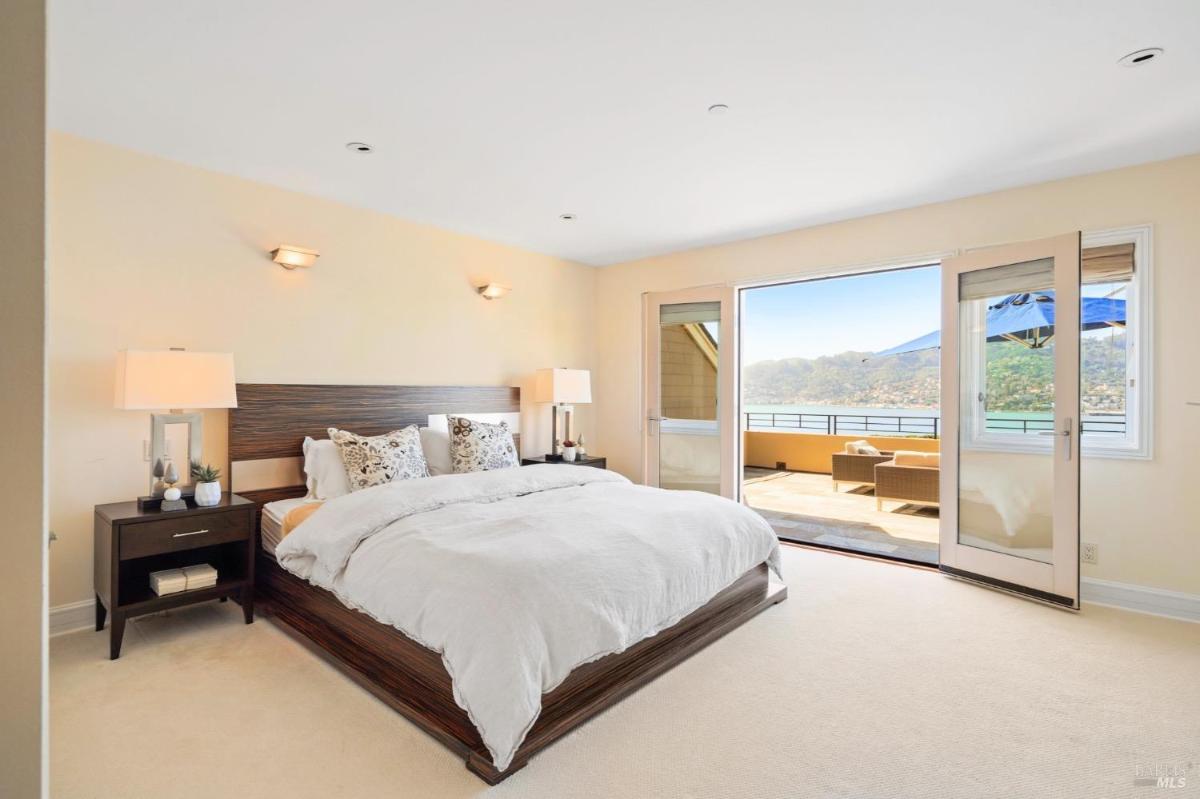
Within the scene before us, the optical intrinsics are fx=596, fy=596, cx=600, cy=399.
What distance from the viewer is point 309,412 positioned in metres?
3.96

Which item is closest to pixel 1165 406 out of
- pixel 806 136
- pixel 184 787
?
pixel 806 136

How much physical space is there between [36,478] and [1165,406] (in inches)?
191

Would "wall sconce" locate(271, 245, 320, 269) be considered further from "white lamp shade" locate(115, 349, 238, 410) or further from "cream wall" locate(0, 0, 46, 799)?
"cream wall" locate(0, 0, 46, 799)

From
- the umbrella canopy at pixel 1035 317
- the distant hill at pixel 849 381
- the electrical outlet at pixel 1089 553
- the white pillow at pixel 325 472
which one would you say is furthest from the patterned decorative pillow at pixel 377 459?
the distant hill at pixel 849 381

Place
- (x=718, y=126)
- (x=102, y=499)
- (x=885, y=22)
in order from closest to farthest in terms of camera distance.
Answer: (x=885, y=22) → (x=718, y=126) → (x=102, y=499)

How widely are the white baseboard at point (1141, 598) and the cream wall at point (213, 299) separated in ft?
14.6

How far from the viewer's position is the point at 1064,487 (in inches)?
137

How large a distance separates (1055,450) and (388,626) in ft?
12.5

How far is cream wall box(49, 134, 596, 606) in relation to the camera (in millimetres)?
3115

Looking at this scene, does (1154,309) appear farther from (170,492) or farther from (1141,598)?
(170,492)

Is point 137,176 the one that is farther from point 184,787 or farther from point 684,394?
point 684,394

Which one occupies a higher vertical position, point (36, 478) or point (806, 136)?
point (806, 136)

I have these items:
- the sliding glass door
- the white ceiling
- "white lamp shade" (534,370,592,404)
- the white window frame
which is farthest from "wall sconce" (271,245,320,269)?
the white window frame

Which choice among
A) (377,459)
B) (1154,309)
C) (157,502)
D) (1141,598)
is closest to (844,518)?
(1141,598)
